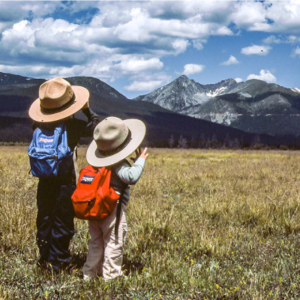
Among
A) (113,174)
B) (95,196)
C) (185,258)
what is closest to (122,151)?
(113,174)

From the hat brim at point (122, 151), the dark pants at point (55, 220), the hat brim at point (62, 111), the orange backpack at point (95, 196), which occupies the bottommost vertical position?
the dark pants at point (55, 220)

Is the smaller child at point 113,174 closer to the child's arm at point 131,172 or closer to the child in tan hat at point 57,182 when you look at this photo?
the child's arm at point 131,172

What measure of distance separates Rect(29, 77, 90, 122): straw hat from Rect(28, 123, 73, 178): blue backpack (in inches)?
5.1

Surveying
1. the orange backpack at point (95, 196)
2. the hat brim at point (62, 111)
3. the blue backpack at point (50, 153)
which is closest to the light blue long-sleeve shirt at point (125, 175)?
the orange backpack at point (95, 196)

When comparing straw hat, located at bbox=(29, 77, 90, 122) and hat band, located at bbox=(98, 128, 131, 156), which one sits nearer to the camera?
hat band, located at bbox=(98, 128, 131, 156)

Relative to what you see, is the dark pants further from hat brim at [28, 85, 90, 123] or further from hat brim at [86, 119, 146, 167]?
hat brim at [28, 85, 90, 123]

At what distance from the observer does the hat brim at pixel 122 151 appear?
312 centimetres

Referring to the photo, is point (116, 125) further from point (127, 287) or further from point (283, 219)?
point (283, 219)

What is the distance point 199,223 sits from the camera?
524 cm

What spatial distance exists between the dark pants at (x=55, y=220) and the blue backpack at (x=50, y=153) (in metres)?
0.24

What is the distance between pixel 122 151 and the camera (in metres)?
3.17

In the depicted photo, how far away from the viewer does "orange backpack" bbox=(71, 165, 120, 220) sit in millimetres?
3004

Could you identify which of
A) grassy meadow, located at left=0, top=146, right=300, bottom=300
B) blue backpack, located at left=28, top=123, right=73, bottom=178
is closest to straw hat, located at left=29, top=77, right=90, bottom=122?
blue backpack, located at left=28, top=123, right=73, bottom=178

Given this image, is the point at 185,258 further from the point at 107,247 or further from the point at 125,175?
the point at 125,175
